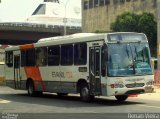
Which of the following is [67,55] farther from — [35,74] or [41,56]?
[35,74]

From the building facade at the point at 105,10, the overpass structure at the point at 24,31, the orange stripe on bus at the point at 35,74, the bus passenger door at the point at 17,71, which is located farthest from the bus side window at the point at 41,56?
the overpass structure at the point at 24,31

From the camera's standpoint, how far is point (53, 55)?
80.2 feet

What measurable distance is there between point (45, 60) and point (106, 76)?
6.18 metres

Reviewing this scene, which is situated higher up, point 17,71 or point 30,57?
point 30,57

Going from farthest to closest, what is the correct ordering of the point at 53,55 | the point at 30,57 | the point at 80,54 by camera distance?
the point at 30,57 < the point at 53,55 < the point at 80,54

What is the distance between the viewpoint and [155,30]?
84.2 m

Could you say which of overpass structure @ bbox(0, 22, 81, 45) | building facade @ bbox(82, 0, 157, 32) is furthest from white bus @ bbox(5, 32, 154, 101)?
overpass structure @ bbox(0, 22, 81, 45)

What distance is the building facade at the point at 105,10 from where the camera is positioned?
96750 millimetres

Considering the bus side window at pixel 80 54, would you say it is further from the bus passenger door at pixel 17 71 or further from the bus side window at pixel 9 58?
the bus side window at pixel 9 58

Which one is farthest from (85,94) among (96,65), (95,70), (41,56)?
(41,56)

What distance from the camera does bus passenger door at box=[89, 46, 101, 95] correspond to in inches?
808

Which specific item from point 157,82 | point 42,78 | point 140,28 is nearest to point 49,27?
point 140,28

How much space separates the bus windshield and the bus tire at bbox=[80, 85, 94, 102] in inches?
78.6

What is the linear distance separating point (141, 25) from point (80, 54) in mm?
63345
